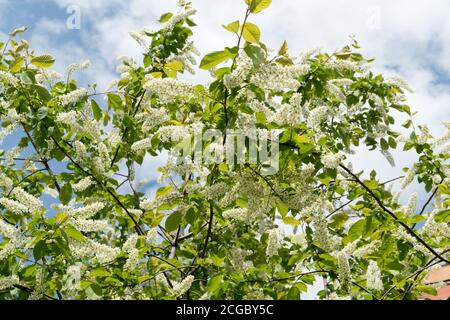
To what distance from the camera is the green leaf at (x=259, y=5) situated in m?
2.71

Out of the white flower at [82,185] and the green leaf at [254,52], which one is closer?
the green leaf at [254,52]

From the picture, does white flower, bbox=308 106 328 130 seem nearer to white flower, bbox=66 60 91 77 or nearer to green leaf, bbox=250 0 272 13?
green leaf, bbox=250 0 272 13

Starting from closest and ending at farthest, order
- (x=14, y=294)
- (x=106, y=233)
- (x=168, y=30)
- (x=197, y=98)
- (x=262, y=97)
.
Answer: (x=262, y=97) → (x=197, y=98) → (x=14, y=294) → (x=168, y=30) → (x=106, y=233)

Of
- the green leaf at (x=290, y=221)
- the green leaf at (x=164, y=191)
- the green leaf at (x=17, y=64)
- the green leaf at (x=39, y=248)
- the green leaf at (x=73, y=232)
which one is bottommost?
the green leaf at (x=39, y=248)

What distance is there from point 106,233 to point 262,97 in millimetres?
3736

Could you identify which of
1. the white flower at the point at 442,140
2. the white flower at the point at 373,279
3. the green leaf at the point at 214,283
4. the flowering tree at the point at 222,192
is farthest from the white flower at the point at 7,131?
the white flower at the point at 442,140

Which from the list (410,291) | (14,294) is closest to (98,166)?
(14,294)

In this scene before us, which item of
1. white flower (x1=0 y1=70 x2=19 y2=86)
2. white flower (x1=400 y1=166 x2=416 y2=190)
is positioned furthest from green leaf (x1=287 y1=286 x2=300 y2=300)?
white flower (x1=0 y1=70 x2=19 y2=86)

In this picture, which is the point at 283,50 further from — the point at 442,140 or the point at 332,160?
the point at 442,140

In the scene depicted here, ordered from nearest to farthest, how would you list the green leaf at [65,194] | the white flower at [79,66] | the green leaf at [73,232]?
the green leaf at [73,232] → the green leaf at [65,194] → the white flower at [79,66]

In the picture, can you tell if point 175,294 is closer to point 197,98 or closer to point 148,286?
point 148,286

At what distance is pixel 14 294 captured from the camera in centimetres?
387

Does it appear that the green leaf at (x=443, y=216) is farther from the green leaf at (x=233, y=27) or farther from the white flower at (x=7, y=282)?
the white flower at (x=7, y=282)

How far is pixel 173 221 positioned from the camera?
3.11m
